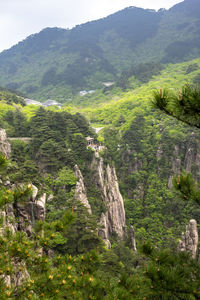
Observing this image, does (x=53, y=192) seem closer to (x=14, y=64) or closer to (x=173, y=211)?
(x=173, y=211)

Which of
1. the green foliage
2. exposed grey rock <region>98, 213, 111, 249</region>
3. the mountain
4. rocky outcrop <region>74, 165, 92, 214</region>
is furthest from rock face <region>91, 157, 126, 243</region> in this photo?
the mountain

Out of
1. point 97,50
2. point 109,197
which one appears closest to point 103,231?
point 109,197

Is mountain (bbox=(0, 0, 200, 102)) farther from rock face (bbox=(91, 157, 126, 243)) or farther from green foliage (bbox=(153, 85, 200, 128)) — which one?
green foliage (bbox=(153, 85, 200, 128))

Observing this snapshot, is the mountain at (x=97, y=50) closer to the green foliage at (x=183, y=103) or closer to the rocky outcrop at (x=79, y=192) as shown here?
the rocky outcrop at (x=79, y=192)

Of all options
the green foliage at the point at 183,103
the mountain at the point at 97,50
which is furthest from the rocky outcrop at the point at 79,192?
the mountain at the point at 97,50

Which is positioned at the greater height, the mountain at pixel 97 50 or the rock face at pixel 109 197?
the mountain at pixel 97 50

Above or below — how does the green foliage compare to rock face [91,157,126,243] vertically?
above

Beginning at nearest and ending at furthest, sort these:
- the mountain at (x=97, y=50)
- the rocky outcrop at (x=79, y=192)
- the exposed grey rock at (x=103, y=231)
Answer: the rocky outcrop at (x=79, y=192)
the exposed grey rock at (x=103, y=231)
the mountain at (x=97, y=50)
